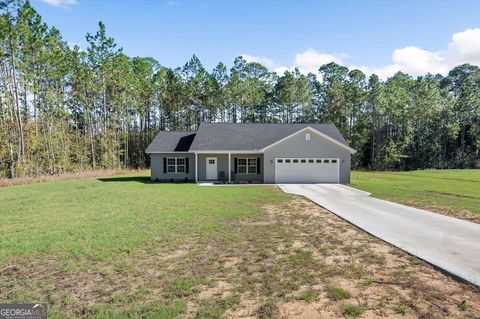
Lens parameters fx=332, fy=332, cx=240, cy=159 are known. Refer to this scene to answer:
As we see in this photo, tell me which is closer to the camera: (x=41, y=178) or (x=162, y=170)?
(x=41, y=178)

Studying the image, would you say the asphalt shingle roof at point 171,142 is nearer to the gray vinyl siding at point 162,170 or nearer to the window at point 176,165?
the gray vinyl siding at point 162,170

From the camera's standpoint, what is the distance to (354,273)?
525 cm

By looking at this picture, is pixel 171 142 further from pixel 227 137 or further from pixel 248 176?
pixel 248 176

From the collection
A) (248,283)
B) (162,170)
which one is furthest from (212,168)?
(248,283)

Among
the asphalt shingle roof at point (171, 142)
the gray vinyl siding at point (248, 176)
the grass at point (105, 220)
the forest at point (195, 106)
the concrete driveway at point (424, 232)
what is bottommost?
the concrete driveway at point (424, 232)

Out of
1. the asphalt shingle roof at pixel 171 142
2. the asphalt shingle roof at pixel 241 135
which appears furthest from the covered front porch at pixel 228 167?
the asphalt shingle roof at pixel 171 142

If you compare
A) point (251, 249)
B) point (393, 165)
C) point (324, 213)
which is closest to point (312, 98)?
point (393, 165)

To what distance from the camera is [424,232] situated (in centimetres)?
777

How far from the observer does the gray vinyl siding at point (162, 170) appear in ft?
79.7

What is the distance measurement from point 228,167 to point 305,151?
5413 millimetres

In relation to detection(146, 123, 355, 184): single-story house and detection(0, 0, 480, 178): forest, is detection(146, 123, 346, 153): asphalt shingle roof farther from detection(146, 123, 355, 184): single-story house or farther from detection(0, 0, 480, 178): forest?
detection(0, 0, 480, 178): forest

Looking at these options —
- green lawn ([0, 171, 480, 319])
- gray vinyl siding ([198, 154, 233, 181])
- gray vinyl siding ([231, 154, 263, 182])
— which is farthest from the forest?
green lawn ([0, 171, 480, 319])

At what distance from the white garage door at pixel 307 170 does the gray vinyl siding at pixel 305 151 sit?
27 cm

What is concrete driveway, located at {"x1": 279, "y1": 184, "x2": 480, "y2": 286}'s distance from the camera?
5.66 meters
